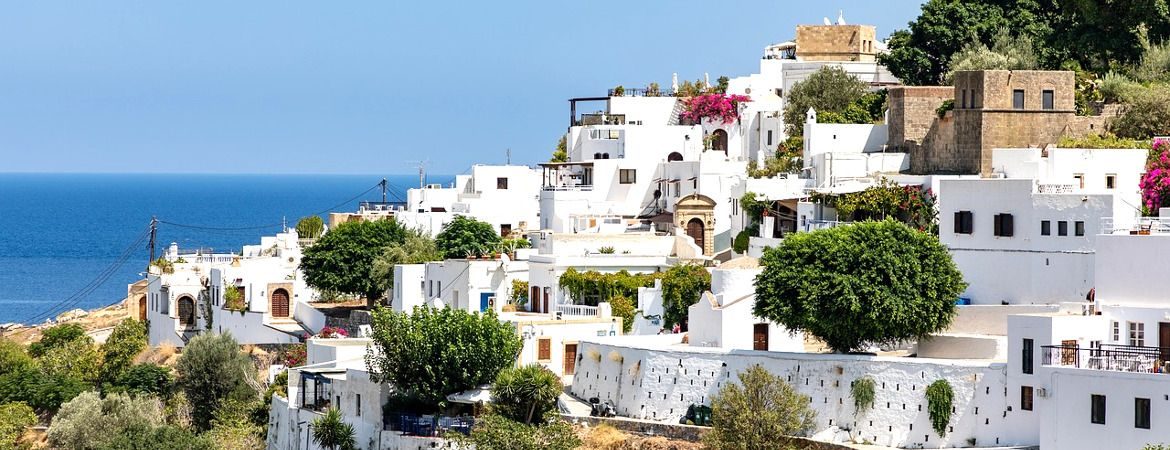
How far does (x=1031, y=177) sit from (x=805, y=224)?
317 inches

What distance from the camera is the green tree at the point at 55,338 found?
6980cm

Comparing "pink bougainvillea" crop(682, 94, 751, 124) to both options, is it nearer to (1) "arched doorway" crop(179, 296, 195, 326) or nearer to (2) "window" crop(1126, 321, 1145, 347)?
(1) "arched doorway" crop(179, 296, 195, 326)

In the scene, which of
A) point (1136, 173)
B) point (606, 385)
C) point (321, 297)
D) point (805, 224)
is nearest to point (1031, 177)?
point (1136, 173)

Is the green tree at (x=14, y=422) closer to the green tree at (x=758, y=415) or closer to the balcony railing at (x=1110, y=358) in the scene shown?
the green tree at (x=758, y=415)

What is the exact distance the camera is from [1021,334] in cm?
3909

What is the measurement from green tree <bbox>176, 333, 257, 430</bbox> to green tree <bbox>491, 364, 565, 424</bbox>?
13231mm

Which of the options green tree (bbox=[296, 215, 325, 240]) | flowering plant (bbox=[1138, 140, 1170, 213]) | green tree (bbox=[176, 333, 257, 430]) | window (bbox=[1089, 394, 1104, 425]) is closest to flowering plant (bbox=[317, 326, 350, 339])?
green tree (bbox=[176, 333, 257, 430])

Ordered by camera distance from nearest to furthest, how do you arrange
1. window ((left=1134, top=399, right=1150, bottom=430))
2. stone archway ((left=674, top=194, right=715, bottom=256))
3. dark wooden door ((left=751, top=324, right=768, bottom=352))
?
window ((left=1134, top=399, right=1150, bottom=430)) < dark wooden door ((left=751, top=324, right=768, bottom=352)) < stone archway ((left=674, top=194, right=715, bottom=256))

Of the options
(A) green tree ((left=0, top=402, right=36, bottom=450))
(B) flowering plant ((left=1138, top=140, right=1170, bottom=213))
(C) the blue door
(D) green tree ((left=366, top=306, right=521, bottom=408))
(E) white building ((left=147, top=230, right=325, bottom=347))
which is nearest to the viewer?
(D) green tree ((left=366, top=306, right=521, bottom=408))

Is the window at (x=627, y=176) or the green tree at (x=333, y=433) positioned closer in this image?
the green tree at (x=333, y=433)

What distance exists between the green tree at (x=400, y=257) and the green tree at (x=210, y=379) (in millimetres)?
7378

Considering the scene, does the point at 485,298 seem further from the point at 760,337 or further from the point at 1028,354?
the point at 1028,354

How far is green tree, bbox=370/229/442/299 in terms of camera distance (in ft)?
207

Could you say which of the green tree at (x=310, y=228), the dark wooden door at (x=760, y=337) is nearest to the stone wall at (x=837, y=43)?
the green tree at (x=310, y=228)
